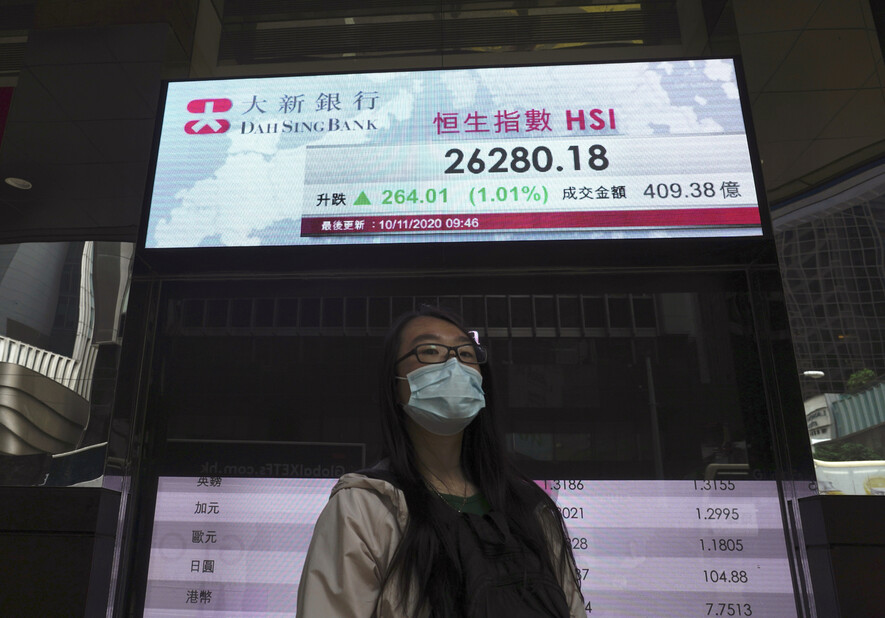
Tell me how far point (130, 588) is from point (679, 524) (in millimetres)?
2185

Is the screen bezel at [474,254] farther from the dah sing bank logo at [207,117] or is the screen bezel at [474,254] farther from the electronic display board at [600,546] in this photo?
the electronic display board at [600,546]

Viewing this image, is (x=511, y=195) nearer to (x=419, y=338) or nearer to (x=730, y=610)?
(x=419, y=338)

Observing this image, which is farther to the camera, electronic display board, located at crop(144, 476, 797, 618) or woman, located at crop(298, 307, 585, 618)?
electronic display board, located at crop(144, 476, 797, 618)

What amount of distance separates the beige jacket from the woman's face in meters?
0.31

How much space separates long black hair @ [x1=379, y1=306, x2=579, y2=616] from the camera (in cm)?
134

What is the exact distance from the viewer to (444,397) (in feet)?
5.30

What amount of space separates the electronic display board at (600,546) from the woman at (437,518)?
0.90 m

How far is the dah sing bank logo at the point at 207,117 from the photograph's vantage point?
9.65ft

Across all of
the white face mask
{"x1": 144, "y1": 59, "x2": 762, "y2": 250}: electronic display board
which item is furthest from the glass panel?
the white face mask

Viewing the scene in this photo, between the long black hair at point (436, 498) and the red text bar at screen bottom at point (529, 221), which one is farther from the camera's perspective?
the red text bar at screen bottom at point (529, 221)

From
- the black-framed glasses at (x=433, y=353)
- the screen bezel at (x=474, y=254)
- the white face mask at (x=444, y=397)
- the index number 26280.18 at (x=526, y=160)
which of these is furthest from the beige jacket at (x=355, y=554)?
the index number 26280.18 at (x=526, y=160)

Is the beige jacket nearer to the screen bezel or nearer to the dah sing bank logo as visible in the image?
the screen bezel

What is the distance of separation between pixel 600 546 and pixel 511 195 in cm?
147

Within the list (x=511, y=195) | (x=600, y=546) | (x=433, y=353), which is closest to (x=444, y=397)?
(x=433, y=353)
